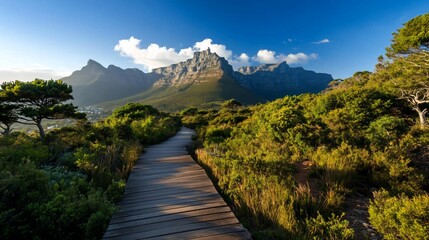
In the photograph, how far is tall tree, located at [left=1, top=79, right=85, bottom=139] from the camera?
9.39 m

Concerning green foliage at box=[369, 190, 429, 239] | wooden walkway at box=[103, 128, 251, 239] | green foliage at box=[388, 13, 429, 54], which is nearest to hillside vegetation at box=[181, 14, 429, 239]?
green foliage at box=[369, 190, 429, 239]

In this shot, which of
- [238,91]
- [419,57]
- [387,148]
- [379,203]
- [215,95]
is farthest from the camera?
[238,91]

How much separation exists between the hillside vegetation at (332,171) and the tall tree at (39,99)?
8263mm

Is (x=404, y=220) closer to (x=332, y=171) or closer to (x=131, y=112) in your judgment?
(x=332, y=171)

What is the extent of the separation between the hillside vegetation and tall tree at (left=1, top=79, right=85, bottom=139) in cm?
826

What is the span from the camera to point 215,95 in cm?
13738

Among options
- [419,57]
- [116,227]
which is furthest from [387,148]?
[419,57]

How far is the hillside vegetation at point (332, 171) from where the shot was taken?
9.14 feet

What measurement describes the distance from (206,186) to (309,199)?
2294 mm

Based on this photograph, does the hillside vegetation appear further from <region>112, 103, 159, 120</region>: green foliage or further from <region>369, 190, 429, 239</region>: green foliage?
<region>112, 103, 159, 120</region>: green foliage

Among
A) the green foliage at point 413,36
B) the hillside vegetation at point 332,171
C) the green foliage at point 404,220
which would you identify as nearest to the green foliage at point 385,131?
the hillside vegetation at point 332,171

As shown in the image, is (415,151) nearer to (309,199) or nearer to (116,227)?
(309,199)

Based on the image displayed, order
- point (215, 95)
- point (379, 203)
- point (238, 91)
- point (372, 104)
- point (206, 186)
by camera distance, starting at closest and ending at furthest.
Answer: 1. point (379, 203)
2. point (206, 186)
3. point (372, 104)
4. point (215, 95)
5. point (238, 91)

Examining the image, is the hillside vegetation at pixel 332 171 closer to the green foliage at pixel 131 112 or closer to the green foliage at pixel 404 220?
the green foliage at pixel 404 220
